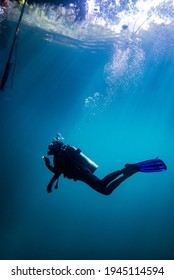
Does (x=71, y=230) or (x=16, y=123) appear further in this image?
(x=16, y=123)

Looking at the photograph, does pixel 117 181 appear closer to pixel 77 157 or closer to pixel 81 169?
pixel 81 169

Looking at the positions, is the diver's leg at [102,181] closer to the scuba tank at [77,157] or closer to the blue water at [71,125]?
the scuba tank at [77,157]

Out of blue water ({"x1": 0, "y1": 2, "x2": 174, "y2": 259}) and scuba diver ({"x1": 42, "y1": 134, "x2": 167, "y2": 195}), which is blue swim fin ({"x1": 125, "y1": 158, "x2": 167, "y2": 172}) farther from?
blue water ({"x1": 0, "y1": 2, "x2": 174, "y2": 259})

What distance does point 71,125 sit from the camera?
68062mm

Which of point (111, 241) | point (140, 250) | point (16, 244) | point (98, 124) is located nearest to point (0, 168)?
point (16, 244)

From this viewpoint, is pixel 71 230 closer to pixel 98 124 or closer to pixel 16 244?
pixel 16 244

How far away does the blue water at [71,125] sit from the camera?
2572cm

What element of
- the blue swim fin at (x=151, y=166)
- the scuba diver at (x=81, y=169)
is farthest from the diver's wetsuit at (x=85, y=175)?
the blue swim fin at (x=151, y=166)

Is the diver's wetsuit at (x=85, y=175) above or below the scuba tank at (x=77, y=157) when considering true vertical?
below

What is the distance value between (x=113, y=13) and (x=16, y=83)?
25.9m

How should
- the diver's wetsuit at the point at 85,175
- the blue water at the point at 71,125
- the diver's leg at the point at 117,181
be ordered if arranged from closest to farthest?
the diver's leg at the point at 117,181 < the diver's wetsuit at the point at 85,175 < the blue water at the point at 71,125

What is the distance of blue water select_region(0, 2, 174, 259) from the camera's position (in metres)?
25.7

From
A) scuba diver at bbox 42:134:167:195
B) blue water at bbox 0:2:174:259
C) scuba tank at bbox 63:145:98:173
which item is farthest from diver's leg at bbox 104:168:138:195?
blue water at bbox 0:2:174:259
